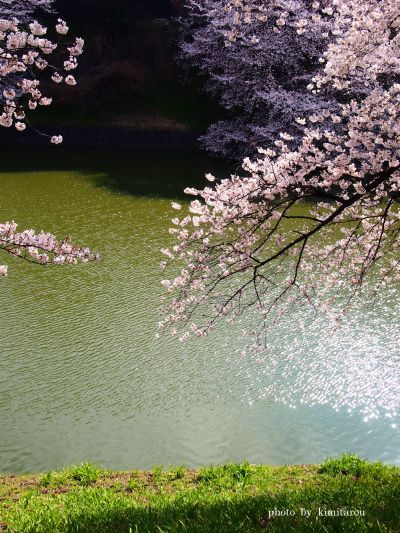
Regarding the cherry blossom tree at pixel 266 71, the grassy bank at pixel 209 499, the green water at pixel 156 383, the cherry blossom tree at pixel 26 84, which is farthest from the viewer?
the cherry blossom tree at pixel 266 71

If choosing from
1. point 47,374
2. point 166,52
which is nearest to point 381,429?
point 47,374

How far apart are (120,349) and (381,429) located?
2.98 metres

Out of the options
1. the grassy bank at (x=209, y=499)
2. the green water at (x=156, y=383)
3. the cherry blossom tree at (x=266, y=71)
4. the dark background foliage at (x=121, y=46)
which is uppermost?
the dark background foliage at (x=121, y=46)

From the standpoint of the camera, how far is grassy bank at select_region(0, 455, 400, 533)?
8.60 ft

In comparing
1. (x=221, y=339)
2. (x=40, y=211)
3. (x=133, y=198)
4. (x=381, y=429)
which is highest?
(x=133, y=198)

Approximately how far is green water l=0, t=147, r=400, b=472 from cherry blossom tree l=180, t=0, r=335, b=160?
7269 mm

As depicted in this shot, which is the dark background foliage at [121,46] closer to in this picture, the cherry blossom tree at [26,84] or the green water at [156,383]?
the green water at [156,383]

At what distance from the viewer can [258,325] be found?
7.07 meters

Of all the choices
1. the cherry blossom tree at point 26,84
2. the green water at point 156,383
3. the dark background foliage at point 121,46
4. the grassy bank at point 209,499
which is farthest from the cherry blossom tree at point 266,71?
the grassy bank at point 209,499

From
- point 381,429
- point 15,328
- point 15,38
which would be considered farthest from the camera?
point 15,328

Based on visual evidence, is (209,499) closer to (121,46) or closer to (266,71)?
(266,71)

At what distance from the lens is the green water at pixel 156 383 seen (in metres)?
4.98

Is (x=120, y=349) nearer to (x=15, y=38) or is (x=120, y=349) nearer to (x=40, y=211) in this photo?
(x=15, y=38)

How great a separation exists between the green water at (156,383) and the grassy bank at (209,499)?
0.71m
